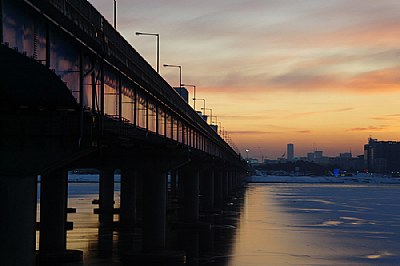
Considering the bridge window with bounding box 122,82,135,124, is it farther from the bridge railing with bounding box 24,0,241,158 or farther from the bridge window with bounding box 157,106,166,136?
the bridge window with bounding box 157,106,166,136

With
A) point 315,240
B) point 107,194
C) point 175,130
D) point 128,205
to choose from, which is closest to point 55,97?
point 175,130

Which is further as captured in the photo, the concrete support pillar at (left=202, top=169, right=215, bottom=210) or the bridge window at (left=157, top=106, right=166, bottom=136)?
the concrete support pillar at (left=202, top=169, right=215, bottom=210)

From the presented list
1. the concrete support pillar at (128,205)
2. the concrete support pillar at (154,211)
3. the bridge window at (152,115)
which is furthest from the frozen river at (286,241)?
the bridge window at (152,115)

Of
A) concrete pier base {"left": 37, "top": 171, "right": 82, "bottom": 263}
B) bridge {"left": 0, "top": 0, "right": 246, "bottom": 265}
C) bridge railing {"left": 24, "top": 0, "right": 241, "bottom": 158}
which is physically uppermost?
bridge railing {"left": 24, "top": 0, "right": 241, "bottom": 158}

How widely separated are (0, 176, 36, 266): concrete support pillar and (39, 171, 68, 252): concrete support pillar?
22.9 metres

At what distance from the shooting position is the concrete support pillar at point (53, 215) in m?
51.6

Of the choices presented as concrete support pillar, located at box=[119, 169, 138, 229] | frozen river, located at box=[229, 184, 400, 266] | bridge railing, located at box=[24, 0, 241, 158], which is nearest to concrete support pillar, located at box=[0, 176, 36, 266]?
bridge railing, located at box=[24, 0, 241, 158]

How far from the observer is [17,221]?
27.9 m

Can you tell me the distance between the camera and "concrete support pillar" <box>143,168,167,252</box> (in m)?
54.6

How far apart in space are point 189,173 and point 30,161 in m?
66.0

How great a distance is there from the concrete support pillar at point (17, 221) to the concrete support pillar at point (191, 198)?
5677cm

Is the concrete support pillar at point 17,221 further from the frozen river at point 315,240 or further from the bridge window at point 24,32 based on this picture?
the frozen river at point 315,240

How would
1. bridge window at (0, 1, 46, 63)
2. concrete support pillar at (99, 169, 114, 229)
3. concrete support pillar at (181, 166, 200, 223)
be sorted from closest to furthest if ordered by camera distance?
bridge window at (0, 1, 46, 63)
concrete support pillar at (181, 166, 200, 223)
concrete support pillar at (99, 169, 114, 229)

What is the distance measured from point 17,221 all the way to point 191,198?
197 ft
